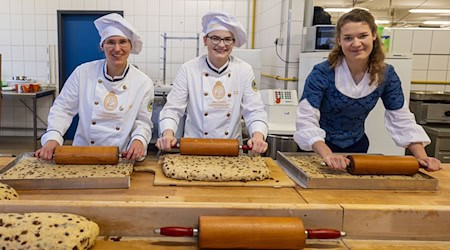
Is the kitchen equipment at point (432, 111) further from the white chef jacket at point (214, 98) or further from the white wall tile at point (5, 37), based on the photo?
the white wall tile at point (5, 37)

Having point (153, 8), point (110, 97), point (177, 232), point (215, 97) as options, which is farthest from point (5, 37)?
point (177, 232)

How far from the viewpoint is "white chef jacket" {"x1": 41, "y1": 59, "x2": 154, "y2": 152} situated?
171 cm

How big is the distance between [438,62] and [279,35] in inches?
64.3

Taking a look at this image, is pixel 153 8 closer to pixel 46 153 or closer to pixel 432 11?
pixel 432 11

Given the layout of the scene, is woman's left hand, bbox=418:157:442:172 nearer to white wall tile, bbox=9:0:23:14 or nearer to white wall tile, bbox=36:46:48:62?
white wall tile, bbox=36:46:48:62

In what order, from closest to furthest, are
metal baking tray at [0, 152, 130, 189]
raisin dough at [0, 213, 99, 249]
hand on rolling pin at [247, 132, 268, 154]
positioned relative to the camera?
raisin dough at [0, 213, 99, 249] → metal baking tray at [0, 152, 130, 189] → hand on rolling pin at [247, 132, 268, 154]

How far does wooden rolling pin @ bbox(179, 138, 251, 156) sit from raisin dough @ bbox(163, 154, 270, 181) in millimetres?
43

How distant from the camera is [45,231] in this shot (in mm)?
828

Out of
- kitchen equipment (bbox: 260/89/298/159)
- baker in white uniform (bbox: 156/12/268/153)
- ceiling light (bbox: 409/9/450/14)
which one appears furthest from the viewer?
ceiling light (bbox: 409/9/450/14)

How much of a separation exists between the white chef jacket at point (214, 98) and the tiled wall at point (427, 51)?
2.48 meters

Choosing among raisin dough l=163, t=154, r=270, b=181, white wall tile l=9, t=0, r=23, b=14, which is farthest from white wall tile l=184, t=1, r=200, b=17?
raisin dough l=163, t=154, r=270, b=181

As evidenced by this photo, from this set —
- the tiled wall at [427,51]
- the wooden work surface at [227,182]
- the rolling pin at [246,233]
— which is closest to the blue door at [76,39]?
the tiled wall at [427,51]

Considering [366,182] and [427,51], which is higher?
[427,51]

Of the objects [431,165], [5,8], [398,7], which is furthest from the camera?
[5,8]
